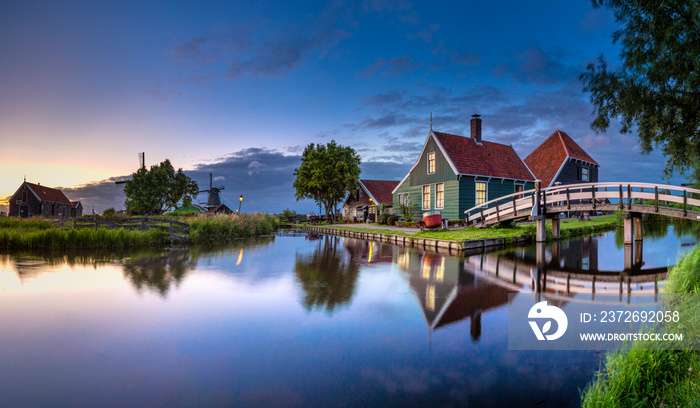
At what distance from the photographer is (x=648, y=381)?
438cm

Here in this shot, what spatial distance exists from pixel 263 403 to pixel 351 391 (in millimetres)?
1025

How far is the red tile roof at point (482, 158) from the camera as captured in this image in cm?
2735

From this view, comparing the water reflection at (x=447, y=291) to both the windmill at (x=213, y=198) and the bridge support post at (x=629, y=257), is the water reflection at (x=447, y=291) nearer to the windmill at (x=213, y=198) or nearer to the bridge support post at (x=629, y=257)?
the bridge support post at (x=629, y=257)

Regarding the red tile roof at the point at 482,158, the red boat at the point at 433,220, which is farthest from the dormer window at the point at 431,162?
the red boat at the point at 433,220

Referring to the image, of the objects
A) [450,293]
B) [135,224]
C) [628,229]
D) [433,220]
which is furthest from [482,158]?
[135,224]

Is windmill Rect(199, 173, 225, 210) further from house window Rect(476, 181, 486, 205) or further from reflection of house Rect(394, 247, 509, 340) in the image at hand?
reflection of house Rect(394, 247, 509, 340)

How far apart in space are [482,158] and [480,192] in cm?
305

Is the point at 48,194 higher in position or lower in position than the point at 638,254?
higher

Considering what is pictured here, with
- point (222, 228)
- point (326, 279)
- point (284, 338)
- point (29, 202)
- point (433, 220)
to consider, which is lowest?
point (284, 338)

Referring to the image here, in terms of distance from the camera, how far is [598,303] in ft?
26.8

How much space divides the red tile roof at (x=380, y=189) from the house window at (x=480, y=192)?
45.4 feet

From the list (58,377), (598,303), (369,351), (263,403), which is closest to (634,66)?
(598,303)

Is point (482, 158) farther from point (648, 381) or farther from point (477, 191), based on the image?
point (648, 381)

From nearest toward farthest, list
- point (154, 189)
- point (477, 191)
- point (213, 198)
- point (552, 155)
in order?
point (477, 191)
point (552, 155)
point (154, 189)
point (213, 198)
